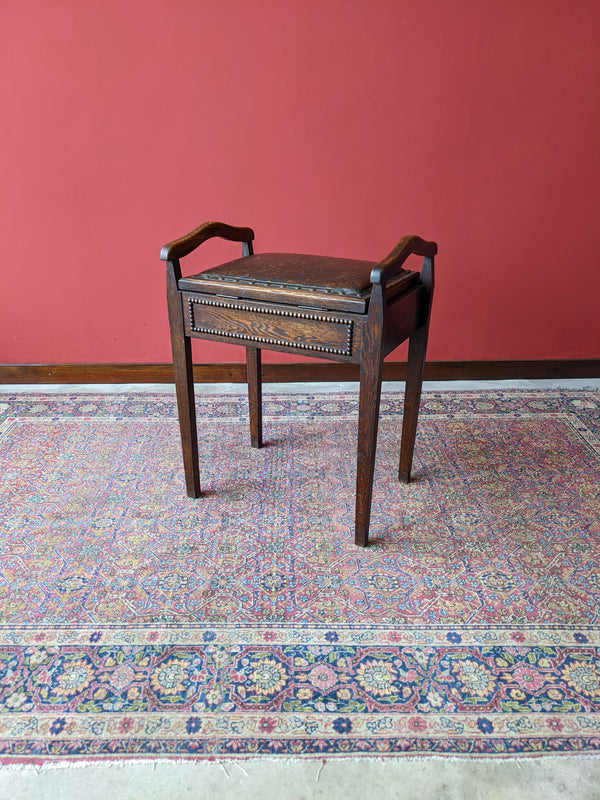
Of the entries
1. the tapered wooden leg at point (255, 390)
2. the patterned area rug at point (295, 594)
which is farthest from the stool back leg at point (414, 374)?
the tapered wooden leg at point (255, 390)

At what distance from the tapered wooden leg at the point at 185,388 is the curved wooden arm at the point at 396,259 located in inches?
23.5

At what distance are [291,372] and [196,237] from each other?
123cm

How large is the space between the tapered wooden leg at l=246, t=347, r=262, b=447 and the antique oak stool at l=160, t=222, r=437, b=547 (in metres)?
0.38

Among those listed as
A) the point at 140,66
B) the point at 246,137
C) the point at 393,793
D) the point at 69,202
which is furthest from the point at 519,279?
the point at 393,793

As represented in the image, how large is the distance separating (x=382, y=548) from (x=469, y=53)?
2.01m

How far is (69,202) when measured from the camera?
2.57 m

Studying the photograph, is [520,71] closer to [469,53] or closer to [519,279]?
[469,53]

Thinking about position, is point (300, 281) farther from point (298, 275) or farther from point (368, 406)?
point (368, 406)

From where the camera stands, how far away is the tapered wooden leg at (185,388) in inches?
66.0

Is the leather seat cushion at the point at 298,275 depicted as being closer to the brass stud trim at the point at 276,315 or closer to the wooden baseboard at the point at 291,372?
the brass stud trim at the point at 276,315

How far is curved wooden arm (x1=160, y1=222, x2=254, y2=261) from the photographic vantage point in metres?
1.58

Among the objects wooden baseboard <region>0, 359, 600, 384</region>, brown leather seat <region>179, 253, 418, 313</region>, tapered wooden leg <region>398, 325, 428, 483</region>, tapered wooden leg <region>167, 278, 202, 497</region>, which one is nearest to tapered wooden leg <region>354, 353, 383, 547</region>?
brown leather seat <region>179, 253, 418, 313</region>

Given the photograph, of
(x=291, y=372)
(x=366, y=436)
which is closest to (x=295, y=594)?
(x=366, y=436)

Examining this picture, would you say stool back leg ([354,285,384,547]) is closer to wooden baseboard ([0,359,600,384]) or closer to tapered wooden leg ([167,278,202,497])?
tapered wooden leg ([167,278,202,497])
